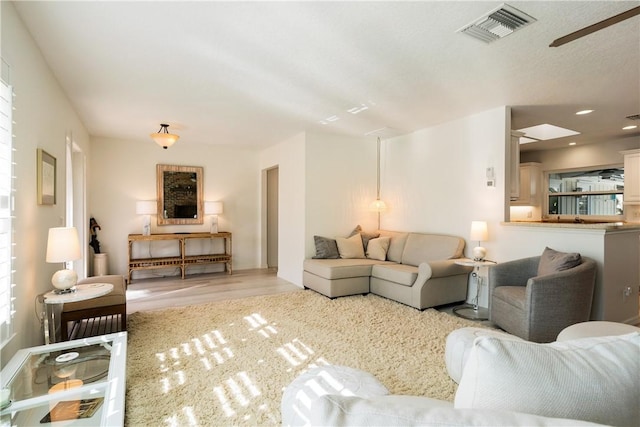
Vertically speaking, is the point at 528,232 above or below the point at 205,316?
above

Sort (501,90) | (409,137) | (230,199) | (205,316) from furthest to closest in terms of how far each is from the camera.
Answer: (230,199), (409,137), (205,316), (501,90)

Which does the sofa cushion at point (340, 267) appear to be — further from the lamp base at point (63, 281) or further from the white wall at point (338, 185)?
the lamp base at point (63, 281)

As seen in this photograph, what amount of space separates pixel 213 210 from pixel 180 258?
1.08m

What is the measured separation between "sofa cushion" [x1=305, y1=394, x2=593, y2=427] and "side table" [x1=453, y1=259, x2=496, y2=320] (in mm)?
3518

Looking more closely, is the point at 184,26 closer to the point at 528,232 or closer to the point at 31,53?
the point at 31,53

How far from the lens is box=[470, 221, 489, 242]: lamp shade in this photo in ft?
12.9

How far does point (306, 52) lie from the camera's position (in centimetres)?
261

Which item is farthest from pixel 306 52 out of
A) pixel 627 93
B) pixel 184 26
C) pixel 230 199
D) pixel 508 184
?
pixel 230 199

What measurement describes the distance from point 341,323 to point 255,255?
3.90 meters

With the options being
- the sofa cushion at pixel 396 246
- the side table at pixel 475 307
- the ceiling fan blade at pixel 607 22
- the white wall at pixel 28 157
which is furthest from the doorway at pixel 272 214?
the ceiling fan blade at pixel 607 22

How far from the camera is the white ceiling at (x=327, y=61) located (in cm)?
212

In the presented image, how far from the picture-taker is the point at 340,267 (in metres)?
4.54

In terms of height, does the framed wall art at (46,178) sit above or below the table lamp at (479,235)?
above

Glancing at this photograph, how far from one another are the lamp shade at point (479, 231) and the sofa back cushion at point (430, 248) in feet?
1.42
